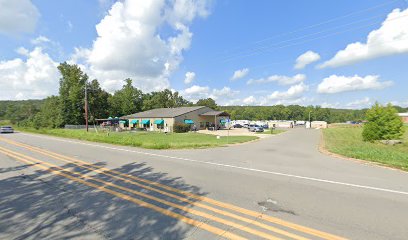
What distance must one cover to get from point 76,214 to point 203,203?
9.77 feet

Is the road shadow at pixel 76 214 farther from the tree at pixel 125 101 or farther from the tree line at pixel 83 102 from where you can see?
the tree at pixel 125 101

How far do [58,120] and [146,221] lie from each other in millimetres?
67831

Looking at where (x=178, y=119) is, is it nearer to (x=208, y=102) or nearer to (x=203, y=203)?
(x=203, y=203)

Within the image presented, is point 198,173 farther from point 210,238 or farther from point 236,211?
point 210,238

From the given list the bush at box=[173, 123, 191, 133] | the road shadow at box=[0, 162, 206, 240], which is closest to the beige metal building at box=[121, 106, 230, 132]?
the bush at box=[173, 123, 191, 133]

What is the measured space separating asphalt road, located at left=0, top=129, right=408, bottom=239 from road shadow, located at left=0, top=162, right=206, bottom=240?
21 mm

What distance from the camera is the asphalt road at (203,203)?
4.43 m

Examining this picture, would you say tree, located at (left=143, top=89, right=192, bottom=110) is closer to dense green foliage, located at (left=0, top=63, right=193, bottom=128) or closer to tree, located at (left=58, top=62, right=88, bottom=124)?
dense green foliage, located at (left=0, top=63, right=193, bottom=128)

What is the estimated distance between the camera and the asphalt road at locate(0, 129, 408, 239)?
443cm

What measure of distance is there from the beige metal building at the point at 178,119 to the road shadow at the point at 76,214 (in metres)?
37.1

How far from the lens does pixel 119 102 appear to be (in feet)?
253

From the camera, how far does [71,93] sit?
60.7 metres

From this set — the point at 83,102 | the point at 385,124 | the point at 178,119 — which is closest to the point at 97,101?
the point at 83,102

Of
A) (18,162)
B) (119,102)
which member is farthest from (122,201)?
(119,102)
